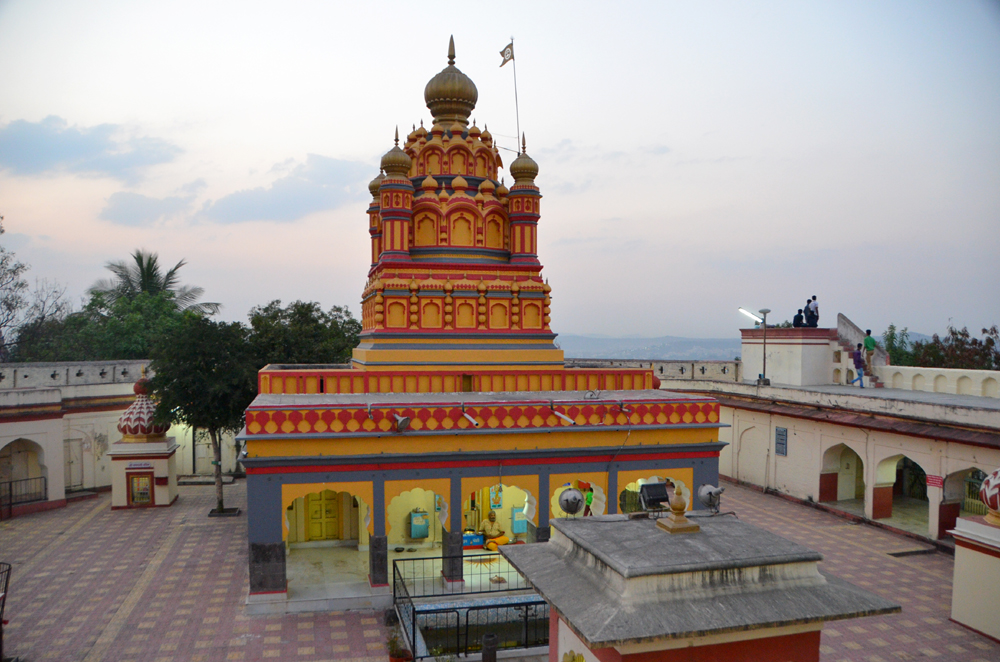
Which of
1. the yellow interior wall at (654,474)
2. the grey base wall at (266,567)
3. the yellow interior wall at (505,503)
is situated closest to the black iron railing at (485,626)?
the grey base wall at (266,567)

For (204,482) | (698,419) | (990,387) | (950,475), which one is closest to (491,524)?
(698,419)

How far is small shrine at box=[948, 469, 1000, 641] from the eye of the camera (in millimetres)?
12008

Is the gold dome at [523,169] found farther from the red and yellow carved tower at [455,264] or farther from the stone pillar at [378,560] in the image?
the stone pillar at [378,560]

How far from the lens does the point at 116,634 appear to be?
479 inches

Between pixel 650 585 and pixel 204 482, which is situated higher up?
pixel 650 585

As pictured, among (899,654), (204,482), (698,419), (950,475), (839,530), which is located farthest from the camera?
(204,482)

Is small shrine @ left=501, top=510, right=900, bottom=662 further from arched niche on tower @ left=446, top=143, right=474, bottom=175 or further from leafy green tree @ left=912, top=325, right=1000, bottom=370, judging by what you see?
leafy green tree @ left=912, top=325, right=1000, bottom=370

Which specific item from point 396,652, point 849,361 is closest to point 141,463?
point 396,652

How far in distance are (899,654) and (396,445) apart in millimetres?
10123

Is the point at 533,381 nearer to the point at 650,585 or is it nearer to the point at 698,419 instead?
the point at 698,419

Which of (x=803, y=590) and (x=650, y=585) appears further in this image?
(x=803, y=590)

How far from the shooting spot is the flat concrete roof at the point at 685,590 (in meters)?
5.49

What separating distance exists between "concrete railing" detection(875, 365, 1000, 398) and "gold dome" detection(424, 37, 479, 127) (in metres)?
18.3

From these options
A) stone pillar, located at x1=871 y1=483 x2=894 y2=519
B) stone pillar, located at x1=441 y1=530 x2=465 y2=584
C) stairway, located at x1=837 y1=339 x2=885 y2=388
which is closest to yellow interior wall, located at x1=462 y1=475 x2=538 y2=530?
stone pillar, located at x1=441 y1=530 x2=465 y2=584
